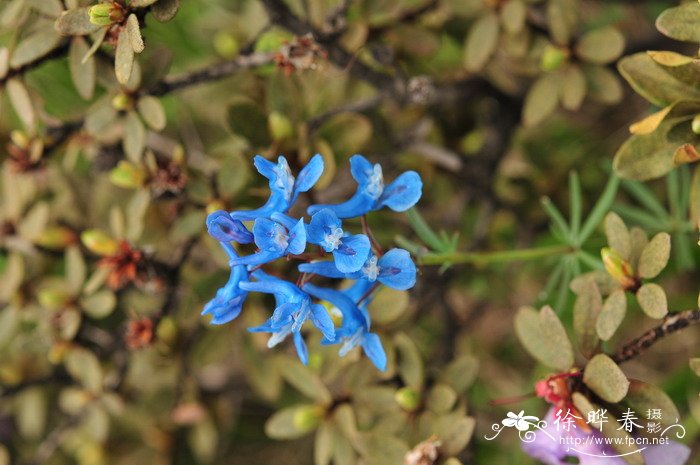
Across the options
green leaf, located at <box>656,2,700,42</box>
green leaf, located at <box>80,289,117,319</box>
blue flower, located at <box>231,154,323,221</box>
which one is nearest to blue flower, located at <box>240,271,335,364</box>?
blue flower, located at <box>231,154,323,221</box>

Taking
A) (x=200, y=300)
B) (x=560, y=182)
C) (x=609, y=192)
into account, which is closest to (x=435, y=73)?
(x=560, y=182)

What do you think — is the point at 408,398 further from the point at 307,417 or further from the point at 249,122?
the point at 249,122

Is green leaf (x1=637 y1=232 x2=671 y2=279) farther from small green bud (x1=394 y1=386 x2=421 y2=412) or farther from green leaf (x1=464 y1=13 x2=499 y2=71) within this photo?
green leaf (x1=464 y1=13 x2=499 y2=71)

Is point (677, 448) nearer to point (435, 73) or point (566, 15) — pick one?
point (566, 15)

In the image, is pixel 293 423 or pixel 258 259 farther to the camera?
pixel 293 423

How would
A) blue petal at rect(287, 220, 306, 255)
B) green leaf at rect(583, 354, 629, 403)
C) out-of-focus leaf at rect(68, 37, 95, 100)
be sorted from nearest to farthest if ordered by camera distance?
blue petal at rect(287, 220, 306, 255) < green leaf at rect(583, 354, 629, 403) < out-of-focus leaf at rect(68, 37, 95, 100)

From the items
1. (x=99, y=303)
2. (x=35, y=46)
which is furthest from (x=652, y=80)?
(x=99, y=303)

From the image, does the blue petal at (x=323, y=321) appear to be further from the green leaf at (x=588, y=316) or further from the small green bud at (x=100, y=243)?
the small green bud at (x=100, y=243)
